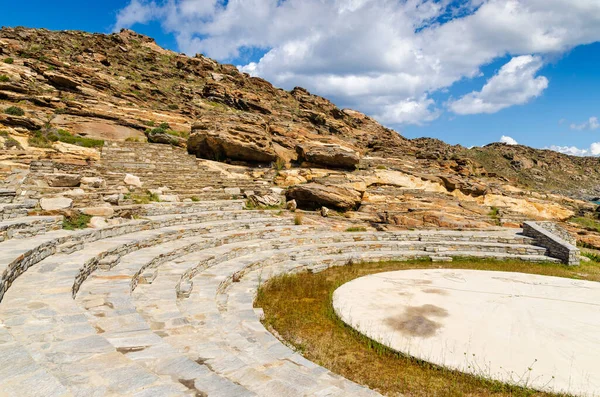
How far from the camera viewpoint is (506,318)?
6.66 metres

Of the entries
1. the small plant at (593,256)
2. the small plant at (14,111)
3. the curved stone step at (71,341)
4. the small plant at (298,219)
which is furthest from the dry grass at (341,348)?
the small plant at (14,111)

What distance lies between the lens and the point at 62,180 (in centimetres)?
1114

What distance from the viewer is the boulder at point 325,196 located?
1580cm

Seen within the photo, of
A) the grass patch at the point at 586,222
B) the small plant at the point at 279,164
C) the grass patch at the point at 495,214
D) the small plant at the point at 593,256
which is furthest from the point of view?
the small plant at the point at 279,164

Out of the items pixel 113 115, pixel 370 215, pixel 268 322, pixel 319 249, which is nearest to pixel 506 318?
pixel 268 322

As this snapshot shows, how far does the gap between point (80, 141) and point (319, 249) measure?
15.8m

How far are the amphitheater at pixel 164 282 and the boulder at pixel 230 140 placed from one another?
449 centimetres

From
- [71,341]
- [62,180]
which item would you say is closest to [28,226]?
[62,180]

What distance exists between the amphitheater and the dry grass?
574 millimetres

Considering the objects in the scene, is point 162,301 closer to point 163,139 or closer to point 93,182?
point 93,182

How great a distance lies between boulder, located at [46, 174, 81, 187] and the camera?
36.0 feet

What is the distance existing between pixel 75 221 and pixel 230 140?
1189cm

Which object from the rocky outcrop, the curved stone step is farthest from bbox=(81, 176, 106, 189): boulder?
the rocky outcrop

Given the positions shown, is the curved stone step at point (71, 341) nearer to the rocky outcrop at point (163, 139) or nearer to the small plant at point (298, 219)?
the small plant at point (298, 219)
